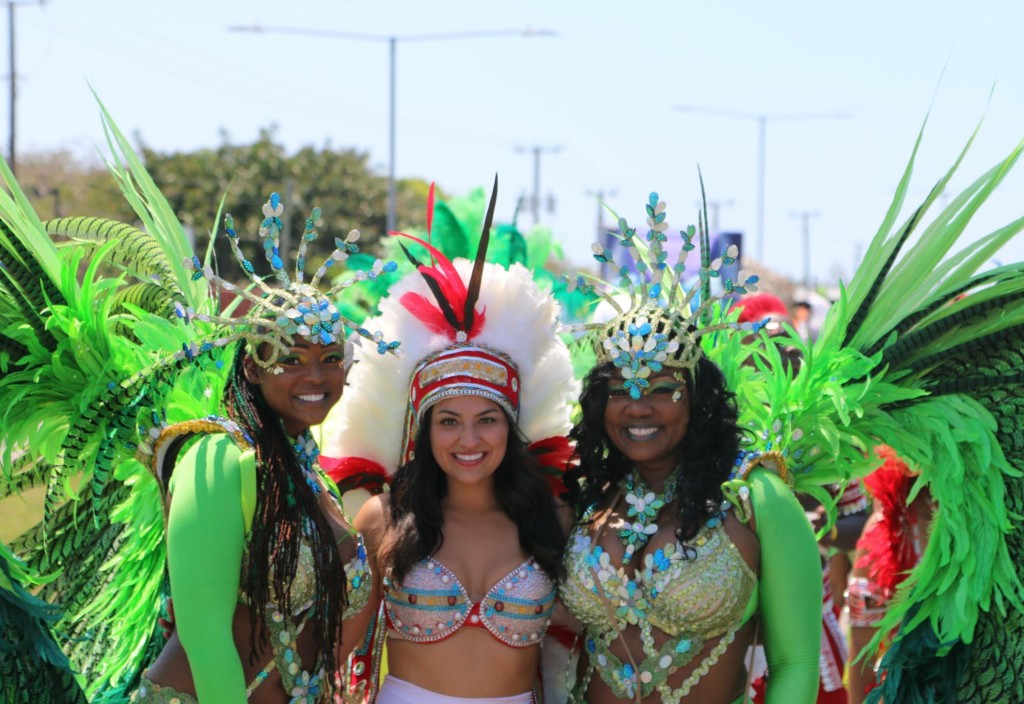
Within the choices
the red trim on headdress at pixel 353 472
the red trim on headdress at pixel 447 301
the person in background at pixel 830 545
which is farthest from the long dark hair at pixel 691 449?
the red trim on headdress at pixel 353 472

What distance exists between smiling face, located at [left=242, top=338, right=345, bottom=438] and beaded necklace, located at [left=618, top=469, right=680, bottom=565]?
2.94 feet

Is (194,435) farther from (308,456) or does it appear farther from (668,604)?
(668,604)

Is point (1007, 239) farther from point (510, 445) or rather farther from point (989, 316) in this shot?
point (510, 445)

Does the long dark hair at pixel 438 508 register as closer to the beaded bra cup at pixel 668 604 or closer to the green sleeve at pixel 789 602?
the beaded bra cup at pixel 668 604

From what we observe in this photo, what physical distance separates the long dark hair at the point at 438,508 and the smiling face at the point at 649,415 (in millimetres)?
342

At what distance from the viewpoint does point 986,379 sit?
135 inches

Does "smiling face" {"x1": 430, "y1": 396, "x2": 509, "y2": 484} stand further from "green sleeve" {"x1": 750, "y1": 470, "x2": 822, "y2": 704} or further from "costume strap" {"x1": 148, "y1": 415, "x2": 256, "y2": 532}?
"green sleeve" {"x1": 750, "y1": 470, "x2": 822, "y2": 704}

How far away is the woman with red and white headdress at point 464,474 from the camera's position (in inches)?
134

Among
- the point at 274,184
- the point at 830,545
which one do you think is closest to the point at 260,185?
the point at 274,184

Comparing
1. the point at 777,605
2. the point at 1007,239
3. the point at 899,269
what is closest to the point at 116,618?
the point at 777,605

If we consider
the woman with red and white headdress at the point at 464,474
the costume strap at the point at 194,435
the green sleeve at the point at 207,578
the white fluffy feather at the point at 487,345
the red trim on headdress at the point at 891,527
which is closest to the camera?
the green sleeve at the point at 207,578

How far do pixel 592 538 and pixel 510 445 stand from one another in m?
0.40

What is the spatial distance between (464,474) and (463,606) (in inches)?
14.7

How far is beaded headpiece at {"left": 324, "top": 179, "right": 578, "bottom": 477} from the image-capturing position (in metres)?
3.55
